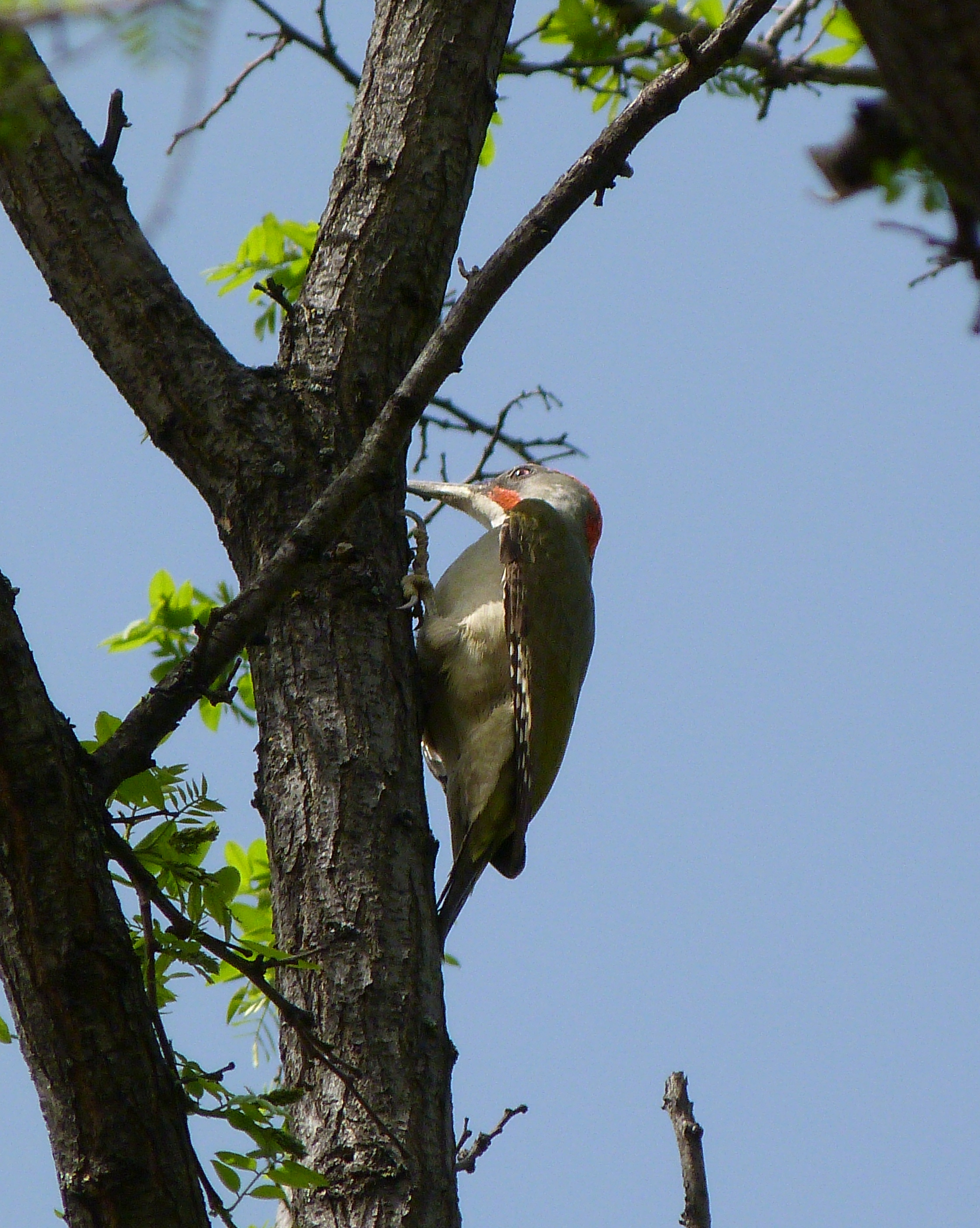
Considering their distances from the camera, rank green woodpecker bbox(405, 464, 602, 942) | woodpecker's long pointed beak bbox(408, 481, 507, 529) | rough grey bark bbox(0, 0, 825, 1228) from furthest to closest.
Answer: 1. woodpecker's long pointed beak bbox(408, 481, 507, 529)
2. green woodpecker bbox(405, 464, 602, 942)
3. rough grey bark bbox(0, 0, 825, 1228)

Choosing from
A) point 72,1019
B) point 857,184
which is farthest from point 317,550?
point 857,184

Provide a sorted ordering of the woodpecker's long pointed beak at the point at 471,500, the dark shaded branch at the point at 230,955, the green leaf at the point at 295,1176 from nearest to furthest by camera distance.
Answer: the green leaf at the point at 295,1176 → the dark shaded branch at the point at 230,955 → the woodpecker's long pointed beak at the point at 471,500

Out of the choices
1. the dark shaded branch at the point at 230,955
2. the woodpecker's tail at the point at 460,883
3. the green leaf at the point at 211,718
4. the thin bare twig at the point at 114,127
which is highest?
the thin bare twig at the point at 114,127

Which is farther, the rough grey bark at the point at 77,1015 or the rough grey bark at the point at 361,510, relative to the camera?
the rough grey bark at the point at 361,510

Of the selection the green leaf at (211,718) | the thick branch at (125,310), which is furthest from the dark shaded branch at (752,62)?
the green leaf at (211,718)

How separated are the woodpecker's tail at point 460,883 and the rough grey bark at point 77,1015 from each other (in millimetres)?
2538

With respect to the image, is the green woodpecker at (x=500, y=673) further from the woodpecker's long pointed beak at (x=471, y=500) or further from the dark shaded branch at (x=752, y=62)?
the dark shaded branch at (x=752, y=62)

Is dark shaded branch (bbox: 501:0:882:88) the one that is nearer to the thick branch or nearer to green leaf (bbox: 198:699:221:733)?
the thick branch

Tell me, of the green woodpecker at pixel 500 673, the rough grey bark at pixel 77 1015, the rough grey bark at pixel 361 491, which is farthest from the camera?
the green woodpecker at pixel 500 673

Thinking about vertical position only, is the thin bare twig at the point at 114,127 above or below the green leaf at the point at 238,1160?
above

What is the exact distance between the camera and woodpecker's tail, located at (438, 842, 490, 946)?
473 cm

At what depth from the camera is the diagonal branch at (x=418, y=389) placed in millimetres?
2584

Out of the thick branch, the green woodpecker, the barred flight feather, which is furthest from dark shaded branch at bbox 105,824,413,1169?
the barred flight feather

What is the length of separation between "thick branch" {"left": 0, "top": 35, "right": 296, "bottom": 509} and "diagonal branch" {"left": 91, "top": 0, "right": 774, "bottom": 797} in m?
1.03
